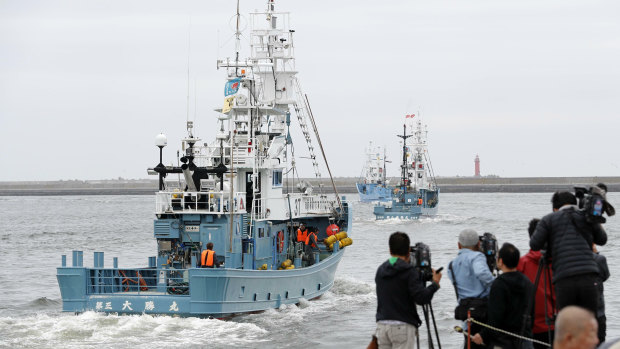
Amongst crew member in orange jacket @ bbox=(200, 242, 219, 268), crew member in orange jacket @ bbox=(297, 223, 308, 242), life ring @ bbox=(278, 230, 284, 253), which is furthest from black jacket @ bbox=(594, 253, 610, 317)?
crew member in orange jacket @ bbox=(297, 223, 308, 242)

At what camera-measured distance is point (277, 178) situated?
24438mm

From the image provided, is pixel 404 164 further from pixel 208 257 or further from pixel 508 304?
pixel 508 304

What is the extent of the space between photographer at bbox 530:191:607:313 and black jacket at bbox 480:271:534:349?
407 mm

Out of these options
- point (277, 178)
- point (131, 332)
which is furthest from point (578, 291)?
point (277, 178)

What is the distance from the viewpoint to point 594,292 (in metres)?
9.23

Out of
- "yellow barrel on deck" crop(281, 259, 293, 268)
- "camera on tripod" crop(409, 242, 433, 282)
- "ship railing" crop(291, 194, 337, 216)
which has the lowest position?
"yellow barrel on deck" crop(281, 259, 293, 268)

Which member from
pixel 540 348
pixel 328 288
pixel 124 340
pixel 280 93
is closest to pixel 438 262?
pixel 328 288

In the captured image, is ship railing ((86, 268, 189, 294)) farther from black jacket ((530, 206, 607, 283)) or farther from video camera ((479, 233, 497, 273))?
black jacket ((530, 206, 607, 283))

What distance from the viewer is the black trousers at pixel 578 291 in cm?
914

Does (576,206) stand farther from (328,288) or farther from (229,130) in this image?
(328,288)

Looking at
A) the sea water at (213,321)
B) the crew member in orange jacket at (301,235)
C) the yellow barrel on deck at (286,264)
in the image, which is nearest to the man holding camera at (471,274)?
the sea water at (213,321)

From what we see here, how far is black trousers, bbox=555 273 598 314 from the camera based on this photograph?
30.0 ft

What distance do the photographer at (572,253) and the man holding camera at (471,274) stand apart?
0.58 meters

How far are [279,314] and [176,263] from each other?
9.25 feet
